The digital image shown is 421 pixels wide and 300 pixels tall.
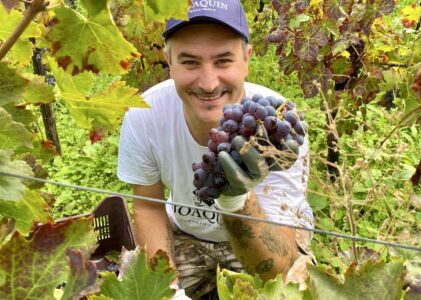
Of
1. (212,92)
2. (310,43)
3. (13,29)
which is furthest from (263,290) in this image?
(310,43)

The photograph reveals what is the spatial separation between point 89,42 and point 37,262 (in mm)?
270

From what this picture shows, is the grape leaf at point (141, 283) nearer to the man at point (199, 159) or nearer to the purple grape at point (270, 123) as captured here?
the purple grape at point (270, 123)

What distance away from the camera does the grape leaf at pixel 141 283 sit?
71 cm

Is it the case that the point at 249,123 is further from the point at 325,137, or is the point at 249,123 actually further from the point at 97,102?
the point at 325,137

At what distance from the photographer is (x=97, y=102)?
922 mm

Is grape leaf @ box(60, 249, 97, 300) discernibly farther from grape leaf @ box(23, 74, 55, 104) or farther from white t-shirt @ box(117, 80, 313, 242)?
white t-shirt @ box(117, 80, 313, 242)

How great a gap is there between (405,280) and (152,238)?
1.42m

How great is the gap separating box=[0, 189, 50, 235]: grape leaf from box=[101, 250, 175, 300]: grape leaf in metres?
0.28

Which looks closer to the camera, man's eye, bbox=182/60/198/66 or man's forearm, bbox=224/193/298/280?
man's forearm, bbox=224/193/298/280

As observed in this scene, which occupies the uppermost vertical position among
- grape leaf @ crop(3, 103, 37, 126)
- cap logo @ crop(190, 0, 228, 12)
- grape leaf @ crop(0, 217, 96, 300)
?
grape leaf @ crop(3, 103, 37, 126)

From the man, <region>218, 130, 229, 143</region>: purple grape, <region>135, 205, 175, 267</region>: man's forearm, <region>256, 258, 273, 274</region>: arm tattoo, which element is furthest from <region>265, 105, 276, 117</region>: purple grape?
<region>135, 205, 175, 267</region>: man's forearm

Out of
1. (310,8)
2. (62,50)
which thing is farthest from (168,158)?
(62,50)

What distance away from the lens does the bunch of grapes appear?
1.15 metres

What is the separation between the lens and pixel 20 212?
37.0 inches
